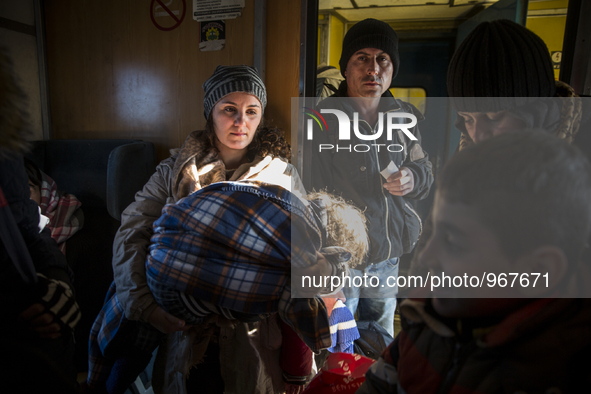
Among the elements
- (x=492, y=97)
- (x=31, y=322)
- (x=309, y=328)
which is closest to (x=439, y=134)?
(x=492, y=97)

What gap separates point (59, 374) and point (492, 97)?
2.64 feet

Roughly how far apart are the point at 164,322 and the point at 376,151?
3.13 ft

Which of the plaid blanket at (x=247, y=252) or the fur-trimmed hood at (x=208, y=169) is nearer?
the plaid blanket at (x=247, y=252)

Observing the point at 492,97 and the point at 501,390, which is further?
the point at 492,97

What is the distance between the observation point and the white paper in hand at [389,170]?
127 centimetres

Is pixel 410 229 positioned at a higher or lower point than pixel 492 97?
lower

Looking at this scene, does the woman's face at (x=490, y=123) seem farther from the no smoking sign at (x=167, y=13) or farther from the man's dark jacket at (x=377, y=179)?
the no smoking sign at (x=167, y=13)

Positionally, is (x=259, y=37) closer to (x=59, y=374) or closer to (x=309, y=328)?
(x=309, y=328)

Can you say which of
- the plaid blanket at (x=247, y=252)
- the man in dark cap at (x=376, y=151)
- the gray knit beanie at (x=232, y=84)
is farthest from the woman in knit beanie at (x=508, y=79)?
the gray knit beanie at (x=232, y=84)

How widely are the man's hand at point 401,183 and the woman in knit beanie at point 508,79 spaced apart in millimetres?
601

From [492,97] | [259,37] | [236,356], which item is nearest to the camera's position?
[492,97]

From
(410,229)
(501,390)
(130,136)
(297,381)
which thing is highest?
(130,136)

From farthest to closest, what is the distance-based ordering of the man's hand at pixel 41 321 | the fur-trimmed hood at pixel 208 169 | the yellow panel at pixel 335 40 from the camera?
1. the yellow panel at pixel 335 40
2. the fur-trimmed hood at pixel 208 169
3. the man's hand at pixel 41 321

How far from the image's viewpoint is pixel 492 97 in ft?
1.85
